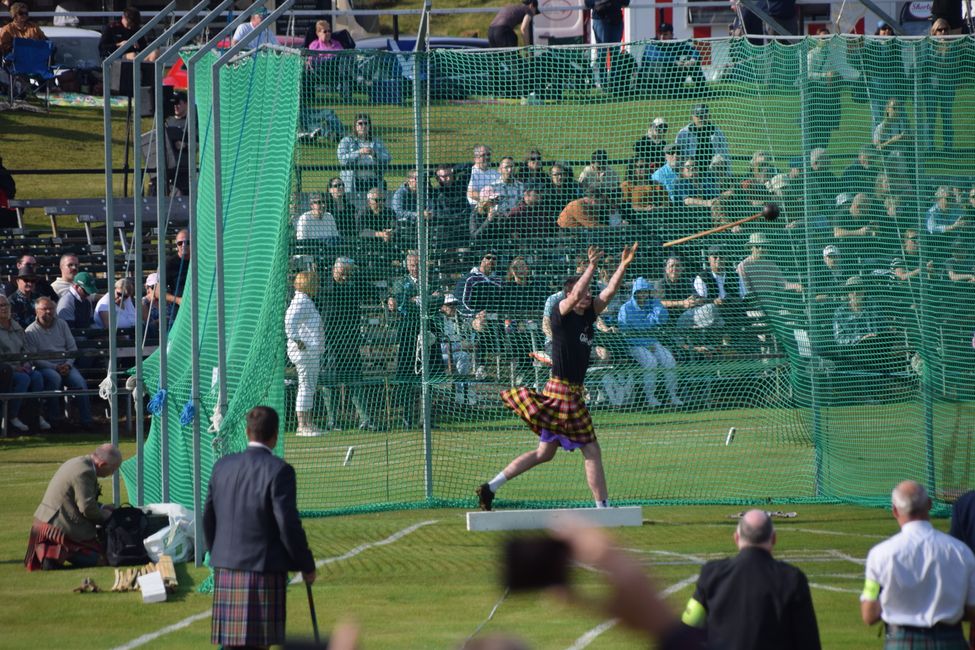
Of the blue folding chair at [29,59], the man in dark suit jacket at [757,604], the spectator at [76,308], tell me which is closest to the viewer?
the man in dark suit jacket at [757,604]

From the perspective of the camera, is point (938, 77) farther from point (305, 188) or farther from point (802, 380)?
point (305, 188)

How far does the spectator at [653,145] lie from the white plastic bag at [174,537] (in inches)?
203

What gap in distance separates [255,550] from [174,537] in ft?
10.4

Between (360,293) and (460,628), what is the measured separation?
446cm

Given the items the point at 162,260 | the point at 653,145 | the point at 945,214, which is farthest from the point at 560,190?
the point at 162,260

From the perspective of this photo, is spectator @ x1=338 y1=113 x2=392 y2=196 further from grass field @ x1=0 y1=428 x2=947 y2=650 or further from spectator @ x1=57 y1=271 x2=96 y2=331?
spectator @ x1=57 y1=271 x2=96 y2=331

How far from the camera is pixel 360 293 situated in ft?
38.2

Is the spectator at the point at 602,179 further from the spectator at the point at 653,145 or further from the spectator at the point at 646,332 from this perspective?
the spectator at the point at 646,332

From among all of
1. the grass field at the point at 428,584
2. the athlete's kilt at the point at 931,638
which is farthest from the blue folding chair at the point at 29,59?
the athlete's kilt at the point at 931,638

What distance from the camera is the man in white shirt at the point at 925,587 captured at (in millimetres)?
5590

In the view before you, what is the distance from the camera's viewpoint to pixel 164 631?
788 cm

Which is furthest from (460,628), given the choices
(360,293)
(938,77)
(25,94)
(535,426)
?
(25,94)

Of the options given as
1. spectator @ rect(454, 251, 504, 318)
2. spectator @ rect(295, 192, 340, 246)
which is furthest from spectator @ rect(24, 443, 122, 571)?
spectator @ rect(454, 251, 504, 318)

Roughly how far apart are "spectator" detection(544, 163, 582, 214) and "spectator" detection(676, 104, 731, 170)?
101cm
